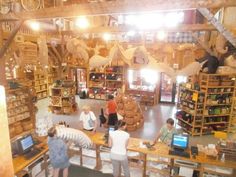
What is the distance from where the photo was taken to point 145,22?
17.4ft

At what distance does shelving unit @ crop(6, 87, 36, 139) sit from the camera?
5.91 meters

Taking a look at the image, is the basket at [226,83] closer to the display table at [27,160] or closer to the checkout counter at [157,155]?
the checkout counter at [157,155]

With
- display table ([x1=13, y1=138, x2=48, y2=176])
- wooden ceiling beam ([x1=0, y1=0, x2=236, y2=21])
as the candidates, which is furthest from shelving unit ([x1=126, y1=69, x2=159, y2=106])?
wooden ceiling beam ([x1=0, y1=0, x2=236, y2=21])

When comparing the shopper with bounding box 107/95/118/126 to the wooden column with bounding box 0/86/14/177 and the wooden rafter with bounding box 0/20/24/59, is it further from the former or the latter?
the wooden column with bounding box 0/86/14/177

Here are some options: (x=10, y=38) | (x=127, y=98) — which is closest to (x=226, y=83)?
(x=127, y=98)

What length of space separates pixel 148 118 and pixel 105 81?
483 centimetres

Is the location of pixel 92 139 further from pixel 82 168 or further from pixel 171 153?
pixel 171 153

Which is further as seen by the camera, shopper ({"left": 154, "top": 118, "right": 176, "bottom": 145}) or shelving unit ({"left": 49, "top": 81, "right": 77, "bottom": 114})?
shelving unit ({"left": 49, "top": 81, "right": 77, "bottom": 114})

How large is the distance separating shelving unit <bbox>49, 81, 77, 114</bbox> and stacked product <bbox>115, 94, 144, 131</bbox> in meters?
3.02

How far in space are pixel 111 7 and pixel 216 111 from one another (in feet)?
18.9

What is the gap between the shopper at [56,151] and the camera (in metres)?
3.67

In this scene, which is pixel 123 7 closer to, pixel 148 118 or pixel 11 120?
pixel 11 120

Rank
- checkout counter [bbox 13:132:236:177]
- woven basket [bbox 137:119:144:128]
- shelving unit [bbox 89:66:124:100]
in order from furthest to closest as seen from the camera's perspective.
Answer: shelving unit [bbox 89:66:124:100]
woven basket [bbox 137:119:144:128]
checkout counter [bbox 13:132:236:177]

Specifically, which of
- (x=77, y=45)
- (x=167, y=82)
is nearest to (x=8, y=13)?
(x=77, y=45)
